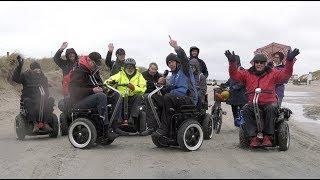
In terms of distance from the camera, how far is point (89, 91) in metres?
10.4

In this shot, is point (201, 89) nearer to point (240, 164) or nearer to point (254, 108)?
point (254, 108)

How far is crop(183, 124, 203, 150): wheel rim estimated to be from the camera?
9820mm

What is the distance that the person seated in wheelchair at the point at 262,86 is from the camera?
10023 millimetres

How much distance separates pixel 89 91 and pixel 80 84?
8.6 inches

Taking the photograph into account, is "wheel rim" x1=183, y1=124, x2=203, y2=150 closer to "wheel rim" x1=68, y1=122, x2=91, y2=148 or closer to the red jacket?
the red jacket

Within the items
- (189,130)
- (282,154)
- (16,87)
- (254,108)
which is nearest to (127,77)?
(189,130)

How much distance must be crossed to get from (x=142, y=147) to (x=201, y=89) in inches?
98.2

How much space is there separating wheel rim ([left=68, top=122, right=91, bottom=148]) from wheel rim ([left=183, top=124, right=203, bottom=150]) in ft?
5.99

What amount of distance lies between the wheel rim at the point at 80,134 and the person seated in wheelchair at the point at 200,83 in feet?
8.42

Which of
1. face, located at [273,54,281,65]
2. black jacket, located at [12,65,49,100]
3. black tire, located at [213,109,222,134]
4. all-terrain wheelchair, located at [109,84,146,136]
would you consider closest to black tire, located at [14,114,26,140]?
black jacket, located at [12,65,49,100]

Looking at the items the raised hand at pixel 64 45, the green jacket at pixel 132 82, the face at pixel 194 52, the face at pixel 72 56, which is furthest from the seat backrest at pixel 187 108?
the face at pixel 72 56

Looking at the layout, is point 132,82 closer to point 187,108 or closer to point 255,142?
point 187,108

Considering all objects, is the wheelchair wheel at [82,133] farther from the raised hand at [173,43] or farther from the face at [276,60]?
the face at [276,60]

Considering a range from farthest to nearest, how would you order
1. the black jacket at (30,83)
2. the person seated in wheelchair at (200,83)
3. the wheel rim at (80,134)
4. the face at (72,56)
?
the face at (72,56) < the black jacket at (30,83) < the person seated in wheelchair at (200,83) < the wheel rim at (80,134)
